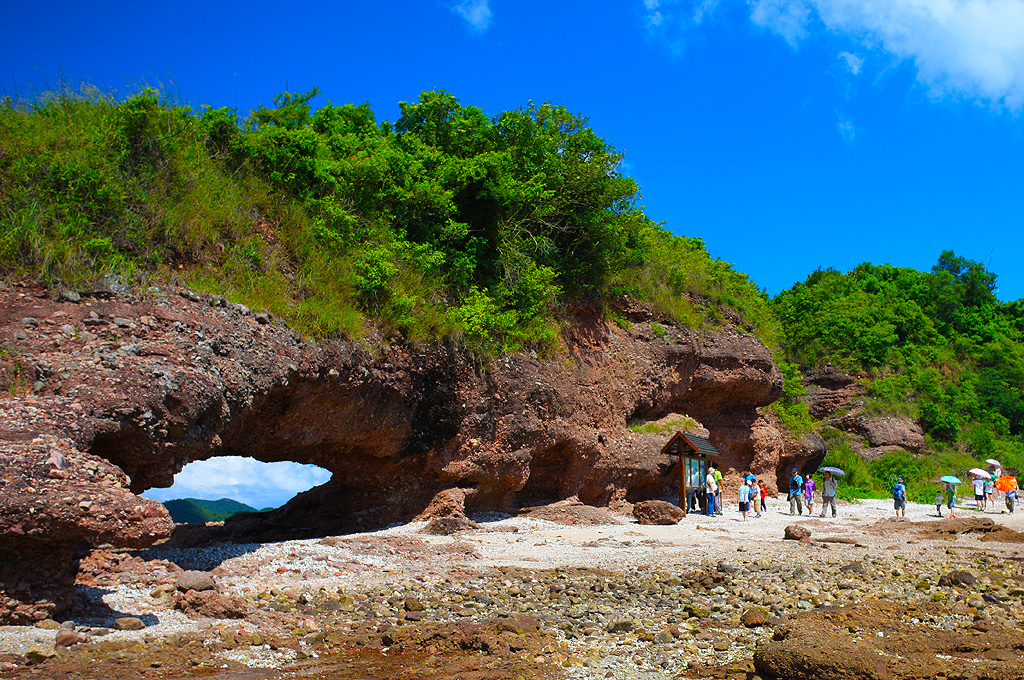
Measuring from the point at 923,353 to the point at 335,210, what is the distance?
112 feet

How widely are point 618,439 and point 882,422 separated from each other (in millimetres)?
18463

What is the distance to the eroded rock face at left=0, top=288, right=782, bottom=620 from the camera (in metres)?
7.45

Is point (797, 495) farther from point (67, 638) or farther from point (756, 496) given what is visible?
point (67, 638)

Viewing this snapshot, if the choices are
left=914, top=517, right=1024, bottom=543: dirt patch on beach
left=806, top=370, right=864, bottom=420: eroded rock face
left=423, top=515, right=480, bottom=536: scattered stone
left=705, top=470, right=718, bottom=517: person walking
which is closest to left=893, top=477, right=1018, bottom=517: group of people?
left=914, top=517, right=1024, bottom=543: dirt patch on beach

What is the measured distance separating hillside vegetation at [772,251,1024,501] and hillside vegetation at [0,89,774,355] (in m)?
14.9

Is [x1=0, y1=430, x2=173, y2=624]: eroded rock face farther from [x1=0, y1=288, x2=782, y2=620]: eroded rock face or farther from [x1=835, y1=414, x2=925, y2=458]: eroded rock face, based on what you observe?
[x1=835, y1=414, x2=925, y2=458]: eroded rock face

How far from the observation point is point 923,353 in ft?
123

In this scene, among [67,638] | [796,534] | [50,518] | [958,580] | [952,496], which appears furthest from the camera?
[952,496]

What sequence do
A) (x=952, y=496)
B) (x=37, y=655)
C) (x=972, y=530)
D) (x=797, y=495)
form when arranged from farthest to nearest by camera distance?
(x=797, y=495) < (x=952, y=496) < (x=972, y=530) < (x=37, y=655)

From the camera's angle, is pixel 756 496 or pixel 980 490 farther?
pixel 980 490

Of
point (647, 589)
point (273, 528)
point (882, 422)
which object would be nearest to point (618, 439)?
point (273, 528)

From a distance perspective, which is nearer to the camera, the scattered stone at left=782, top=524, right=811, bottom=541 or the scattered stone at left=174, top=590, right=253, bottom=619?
the scattered stone at left=174, top=590, right=253, bottom=619

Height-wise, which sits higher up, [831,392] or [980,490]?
[831,392]

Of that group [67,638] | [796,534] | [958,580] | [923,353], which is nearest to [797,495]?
[796,534]
